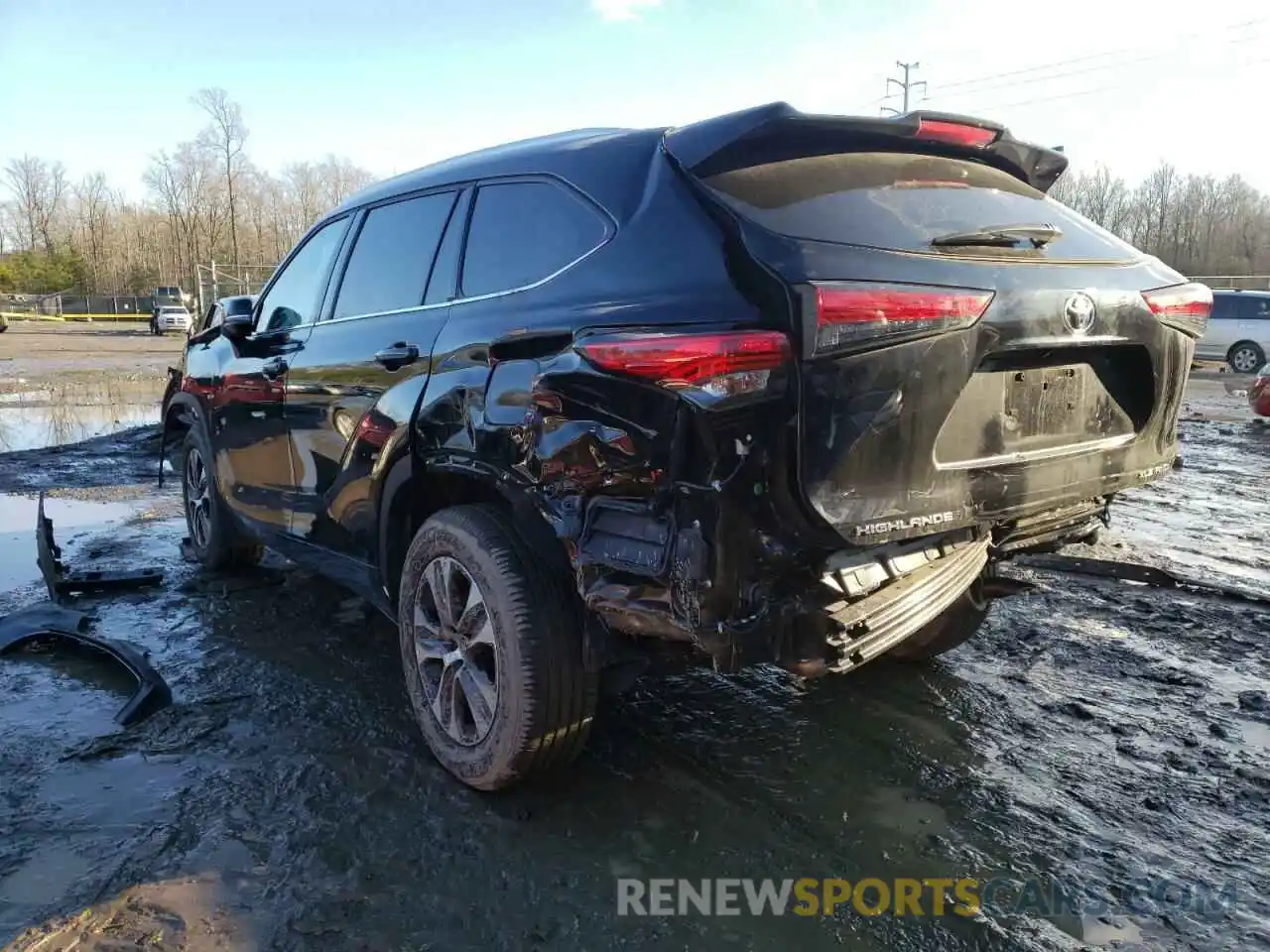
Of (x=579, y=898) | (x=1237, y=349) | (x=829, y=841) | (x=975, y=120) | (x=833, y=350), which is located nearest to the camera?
(x=833, y=350)

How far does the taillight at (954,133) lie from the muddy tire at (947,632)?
158 cm

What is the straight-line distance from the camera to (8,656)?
415cm

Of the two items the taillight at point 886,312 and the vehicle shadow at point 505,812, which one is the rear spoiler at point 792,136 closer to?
the taillight at point 886,312

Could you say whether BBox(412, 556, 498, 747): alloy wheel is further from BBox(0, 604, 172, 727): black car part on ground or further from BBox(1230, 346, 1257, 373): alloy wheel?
BBox(1230, 346, 1257, 373): alloy wheel

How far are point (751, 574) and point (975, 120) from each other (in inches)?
66.9

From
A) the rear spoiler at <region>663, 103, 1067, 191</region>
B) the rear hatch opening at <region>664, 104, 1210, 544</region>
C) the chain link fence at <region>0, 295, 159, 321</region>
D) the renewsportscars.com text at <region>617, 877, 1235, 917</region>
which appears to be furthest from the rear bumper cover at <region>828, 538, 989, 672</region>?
the chain link fence at <region>0, 295, 159, 321</region>

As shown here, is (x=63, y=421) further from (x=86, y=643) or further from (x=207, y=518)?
(x=86, y=643)

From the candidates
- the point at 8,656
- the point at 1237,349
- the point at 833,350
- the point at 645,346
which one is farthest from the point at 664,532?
the point at 1237,349

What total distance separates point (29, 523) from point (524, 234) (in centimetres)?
A: 547

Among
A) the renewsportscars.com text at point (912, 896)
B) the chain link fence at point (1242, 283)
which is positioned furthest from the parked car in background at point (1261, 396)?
the chain link fence at point (1242, 283)

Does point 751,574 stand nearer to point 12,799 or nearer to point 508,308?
point 508,308

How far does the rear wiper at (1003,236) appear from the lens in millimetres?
2533

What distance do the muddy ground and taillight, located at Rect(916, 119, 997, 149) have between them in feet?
6.60

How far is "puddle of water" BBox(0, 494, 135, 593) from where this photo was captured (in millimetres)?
5410
